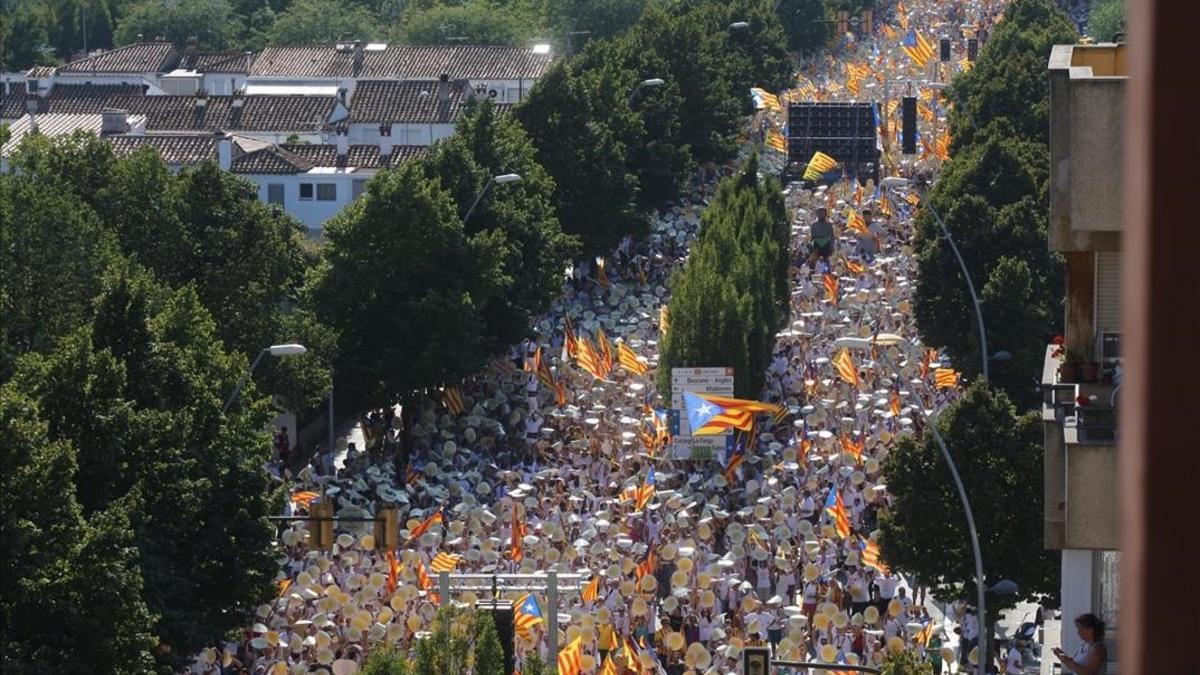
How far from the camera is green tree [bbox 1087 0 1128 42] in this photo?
15862 centimetres

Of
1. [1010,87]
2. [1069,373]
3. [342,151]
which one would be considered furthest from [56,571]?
[342,151]

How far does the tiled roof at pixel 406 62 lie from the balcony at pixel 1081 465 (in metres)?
153

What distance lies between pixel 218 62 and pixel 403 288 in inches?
4498

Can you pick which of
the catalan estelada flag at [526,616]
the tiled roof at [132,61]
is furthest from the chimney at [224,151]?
the catalan estelada flag at [526,616]

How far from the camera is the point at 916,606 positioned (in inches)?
2035

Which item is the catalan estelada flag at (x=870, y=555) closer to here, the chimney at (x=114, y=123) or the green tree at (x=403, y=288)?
the green tree at (x=403, y=288)

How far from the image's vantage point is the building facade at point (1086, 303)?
1487 centimetres

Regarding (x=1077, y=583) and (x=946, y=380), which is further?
(x=946, y=380)

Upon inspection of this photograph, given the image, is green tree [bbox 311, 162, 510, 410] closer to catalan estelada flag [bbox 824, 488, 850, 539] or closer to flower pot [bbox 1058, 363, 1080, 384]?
catalan estelada flag [bbox 824, 488, 850, 539]

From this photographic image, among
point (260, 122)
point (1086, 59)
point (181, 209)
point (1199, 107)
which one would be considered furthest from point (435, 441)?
point (260, 122)

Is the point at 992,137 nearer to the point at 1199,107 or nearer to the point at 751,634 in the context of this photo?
the point at 751,634

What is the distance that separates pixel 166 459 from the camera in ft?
155

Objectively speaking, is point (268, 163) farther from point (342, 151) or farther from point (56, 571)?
point (56, 571)

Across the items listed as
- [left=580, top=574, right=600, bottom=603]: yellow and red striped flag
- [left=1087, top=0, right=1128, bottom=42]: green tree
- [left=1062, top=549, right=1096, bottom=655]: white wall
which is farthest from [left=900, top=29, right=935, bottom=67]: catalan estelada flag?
[left=1062, top=549, right=1096, bottom=655]: white wall
